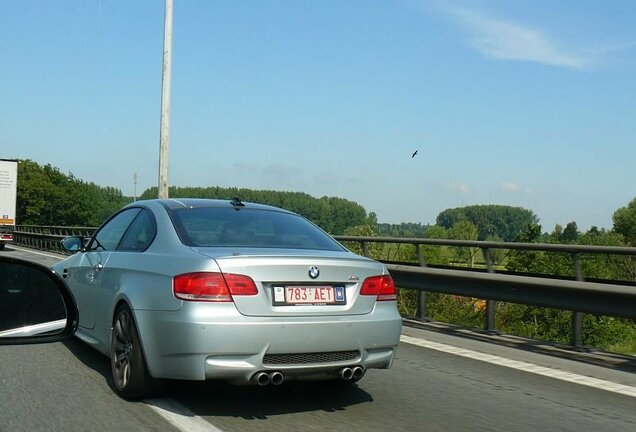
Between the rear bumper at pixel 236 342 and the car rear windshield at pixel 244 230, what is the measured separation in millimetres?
666

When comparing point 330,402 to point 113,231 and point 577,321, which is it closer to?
point 113,231

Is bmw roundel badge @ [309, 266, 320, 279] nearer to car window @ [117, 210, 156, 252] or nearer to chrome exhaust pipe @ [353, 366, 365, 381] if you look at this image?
chrome exhaust pipe @ [353, 366, 365, 381]

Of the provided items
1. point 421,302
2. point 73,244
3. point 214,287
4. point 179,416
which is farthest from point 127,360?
point 421,302

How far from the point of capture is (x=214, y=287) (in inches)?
190

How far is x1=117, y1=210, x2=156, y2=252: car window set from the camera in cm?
576

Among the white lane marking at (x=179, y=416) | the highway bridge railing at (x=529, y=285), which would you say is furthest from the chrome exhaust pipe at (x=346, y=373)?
the highway bridge railing at (x=529, y=285)

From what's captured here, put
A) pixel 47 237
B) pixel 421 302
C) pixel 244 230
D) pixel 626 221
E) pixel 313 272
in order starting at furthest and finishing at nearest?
pixel 626 221 → pixel 47 237 → pixel 421 302 → pixel 244 230 → pixel 313 272

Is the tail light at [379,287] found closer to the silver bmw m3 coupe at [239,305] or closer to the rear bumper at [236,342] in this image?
the silver bmw m3 coupe at [239,305]

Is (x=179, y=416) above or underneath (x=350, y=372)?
underneath

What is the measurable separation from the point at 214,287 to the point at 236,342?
37 cm

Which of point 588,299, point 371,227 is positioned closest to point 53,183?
point 371,227

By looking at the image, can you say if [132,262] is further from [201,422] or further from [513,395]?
[513,395]

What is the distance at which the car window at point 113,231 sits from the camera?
6.39 meters

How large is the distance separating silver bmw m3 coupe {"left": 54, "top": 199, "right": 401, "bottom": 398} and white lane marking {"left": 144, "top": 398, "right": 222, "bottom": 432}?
15 centimetres
